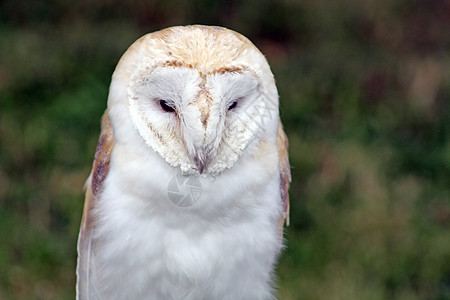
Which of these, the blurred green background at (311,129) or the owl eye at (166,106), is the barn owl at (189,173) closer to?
the owl eye at (166,106)

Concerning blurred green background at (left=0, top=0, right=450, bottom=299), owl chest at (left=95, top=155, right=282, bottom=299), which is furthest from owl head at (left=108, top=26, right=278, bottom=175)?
blurred green background at (left=0, top=0, right=450, bottom=299)

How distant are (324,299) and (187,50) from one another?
1.39 m

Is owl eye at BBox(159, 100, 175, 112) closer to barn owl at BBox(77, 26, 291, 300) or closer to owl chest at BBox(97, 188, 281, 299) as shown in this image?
barn owl at BBox(77, 26, 291, 300)

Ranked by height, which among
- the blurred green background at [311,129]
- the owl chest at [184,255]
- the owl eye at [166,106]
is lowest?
the blurred green background at [311,129]

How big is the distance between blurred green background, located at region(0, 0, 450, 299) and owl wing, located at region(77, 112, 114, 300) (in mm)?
737

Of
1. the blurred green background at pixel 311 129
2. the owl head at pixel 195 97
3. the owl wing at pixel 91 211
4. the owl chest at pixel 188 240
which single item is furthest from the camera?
the blurred green background at pixel 311 129

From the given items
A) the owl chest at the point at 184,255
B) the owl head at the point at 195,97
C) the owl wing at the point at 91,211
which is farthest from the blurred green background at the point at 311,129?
the owl head at the point at 195,97

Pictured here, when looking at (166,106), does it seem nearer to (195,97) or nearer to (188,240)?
(195,97)

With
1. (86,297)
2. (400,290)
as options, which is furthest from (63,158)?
(400,290)

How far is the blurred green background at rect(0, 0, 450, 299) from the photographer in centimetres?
259

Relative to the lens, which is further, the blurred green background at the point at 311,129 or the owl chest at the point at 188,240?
the blurred green background at the point at 311,129

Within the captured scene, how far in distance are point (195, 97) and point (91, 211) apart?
1.75 feet

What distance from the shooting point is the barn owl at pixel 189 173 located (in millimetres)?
1320

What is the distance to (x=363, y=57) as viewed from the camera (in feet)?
11.6
